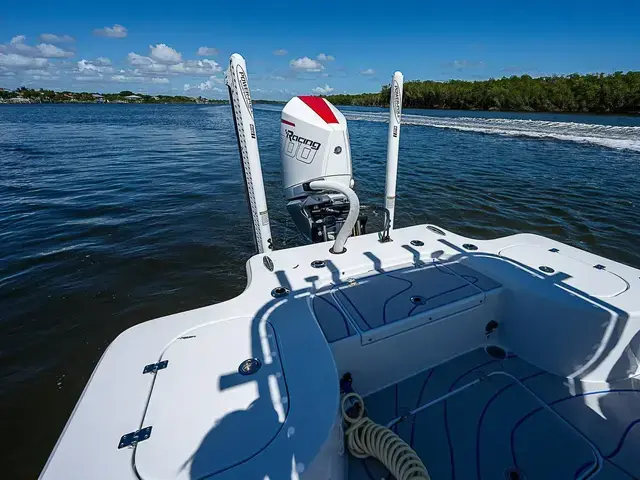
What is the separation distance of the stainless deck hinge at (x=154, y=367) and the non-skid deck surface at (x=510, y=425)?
1259 mm

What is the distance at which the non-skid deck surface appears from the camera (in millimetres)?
1813

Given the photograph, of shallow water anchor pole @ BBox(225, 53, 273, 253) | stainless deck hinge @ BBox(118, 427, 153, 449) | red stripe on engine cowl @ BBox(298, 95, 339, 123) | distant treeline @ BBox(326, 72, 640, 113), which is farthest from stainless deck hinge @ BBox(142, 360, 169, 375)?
distant treeline @ BBox(326, 72, 640, 113)

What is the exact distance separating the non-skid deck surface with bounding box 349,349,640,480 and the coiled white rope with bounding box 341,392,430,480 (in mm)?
217

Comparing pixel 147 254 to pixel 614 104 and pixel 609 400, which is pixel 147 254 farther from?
pixel 614 104

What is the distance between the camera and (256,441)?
3.85 ft

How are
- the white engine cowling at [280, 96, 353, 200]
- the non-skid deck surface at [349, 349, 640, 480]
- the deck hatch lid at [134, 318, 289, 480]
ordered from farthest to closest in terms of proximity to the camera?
the white engine cowling at [280, 96, 353, 200], the non-skid deck surface at [349, 349, 640, 480], the deck hatch lid at [134, 318, 289, 480]

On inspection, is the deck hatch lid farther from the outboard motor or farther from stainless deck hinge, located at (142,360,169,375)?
the outboard motor

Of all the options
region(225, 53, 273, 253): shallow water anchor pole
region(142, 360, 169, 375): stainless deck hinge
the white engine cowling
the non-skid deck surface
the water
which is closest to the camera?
region(142, 360, 169, 375): stainless deck hinge

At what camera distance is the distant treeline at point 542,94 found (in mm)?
35344

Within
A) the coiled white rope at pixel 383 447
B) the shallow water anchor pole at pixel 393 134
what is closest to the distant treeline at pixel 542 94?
the shallow water anchor pole at pixel 393 134

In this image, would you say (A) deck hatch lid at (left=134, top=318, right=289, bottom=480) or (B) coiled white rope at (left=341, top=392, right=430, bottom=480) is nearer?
(A) deck hatch lid at (left=134, top=318, right=289, bottom=480)

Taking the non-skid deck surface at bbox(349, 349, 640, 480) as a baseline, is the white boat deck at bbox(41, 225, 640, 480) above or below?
above

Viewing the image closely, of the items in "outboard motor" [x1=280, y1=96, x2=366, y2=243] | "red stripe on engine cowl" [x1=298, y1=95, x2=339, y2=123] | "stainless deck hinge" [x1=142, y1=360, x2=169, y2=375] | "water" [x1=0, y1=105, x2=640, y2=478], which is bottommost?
"water" [x1=0, y1=105, x2=640, y2=478]

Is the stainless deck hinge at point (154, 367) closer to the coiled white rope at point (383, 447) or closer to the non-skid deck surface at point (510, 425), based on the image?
the coiled white rope at point (383, 447)
